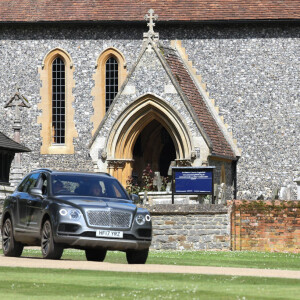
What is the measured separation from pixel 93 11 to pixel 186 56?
150 inches

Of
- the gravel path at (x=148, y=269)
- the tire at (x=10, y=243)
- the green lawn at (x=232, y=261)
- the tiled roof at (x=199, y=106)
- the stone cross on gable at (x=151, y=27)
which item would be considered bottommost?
the green lawn at (x=232, y=261)

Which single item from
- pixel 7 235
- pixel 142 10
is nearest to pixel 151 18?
pixel 142 10

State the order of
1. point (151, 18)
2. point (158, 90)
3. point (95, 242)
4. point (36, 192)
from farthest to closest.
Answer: point (151, 18), point (158, 90), point (36, 192), point (95, 242)

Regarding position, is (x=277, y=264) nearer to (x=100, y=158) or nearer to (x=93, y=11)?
(x=100, y=158)

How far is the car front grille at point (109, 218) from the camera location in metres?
18.0

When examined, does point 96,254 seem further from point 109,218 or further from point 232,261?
point 232,261

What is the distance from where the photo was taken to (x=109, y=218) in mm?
18125

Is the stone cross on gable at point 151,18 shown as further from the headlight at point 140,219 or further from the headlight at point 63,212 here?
the headlight at point 63,212

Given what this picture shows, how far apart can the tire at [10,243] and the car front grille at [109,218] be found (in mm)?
2373

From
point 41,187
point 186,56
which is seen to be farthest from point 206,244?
point 186,56

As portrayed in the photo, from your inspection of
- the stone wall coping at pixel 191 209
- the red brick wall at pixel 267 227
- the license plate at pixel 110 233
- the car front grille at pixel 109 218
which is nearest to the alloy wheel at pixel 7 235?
the car front grille at pixel 109 218

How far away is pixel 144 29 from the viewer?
3838cm

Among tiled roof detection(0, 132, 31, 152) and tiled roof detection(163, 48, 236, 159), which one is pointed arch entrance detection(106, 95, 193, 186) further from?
tiled roof detection(0, 132, 31, 152)

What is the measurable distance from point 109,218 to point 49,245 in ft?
3.80
